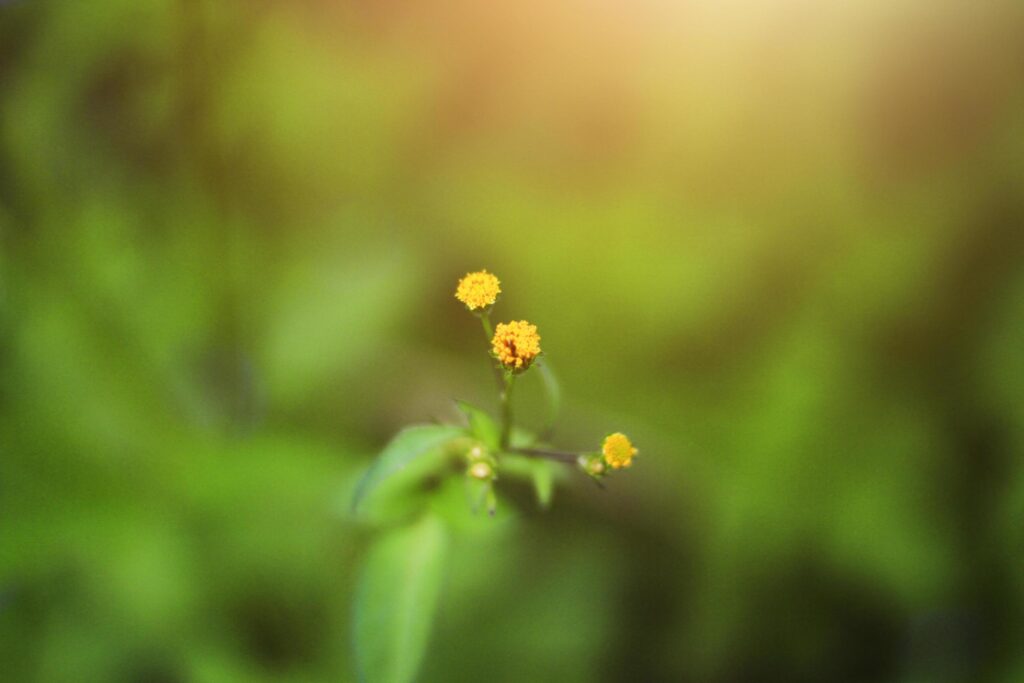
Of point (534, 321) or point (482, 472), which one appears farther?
point (534, 321)

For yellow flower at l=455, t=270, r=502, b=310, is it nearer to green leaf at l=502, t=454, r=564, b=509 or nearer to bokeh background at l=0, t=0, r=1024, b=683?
green leaf at l=502, t=454, r=564, b=509

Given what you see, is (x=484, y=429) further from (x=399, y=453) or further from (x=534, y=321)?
(x=534, y=321)

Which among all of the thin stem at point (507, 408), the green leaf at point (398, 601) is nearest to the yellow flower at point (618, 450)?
the thin stem at point (507, 408)

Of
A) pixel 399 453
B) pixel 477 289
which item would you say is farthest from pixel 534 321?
pixel 399 453

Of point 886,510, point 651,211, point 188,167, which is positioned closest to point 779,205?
point 651,211

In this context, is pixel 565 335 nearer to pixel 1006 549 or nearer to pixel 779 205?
pixel 779 205
